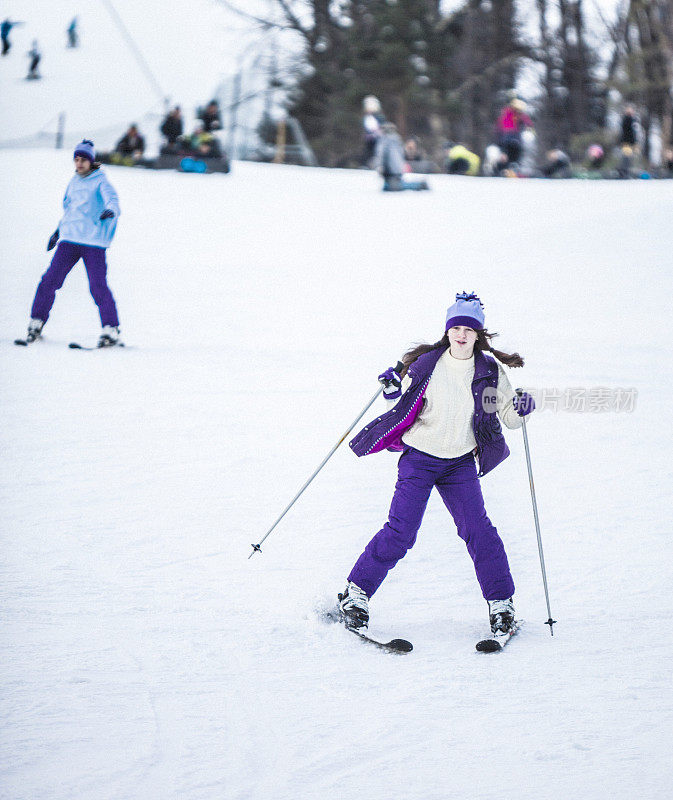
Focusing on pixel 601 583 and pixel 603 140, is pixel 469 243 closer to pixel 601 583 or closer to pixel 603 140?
pixel 601 583

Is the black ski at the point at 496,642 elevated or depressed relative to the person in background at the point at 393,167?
depressed

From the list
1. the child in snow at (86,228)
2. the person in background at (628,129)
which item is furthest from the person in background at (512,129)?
A: the child in snow at (86,228)

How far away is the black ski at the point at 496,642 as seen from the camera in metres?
3.63

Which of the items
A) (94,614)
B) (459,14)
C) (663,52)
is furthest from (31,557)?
(459,14)

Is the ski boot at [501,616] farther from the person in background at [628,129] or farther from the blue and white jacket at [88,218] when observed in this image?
the person in background at [628,129]

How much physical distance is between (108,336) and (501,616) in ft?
15.5

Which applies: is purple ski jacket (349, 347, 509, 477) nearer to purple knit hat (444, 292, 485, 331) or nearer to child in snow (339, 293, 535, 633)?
child in snow (339, 293, 535, 633)

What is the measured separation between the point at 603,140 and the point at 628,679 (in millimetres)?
28890

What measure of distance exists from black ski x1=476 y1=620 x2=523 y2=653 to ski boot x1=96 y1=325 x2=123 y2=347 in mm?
4657

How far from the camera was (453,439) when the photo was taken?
3637mm

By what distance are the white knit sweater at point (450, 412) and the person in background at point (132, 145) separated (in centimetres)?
1754

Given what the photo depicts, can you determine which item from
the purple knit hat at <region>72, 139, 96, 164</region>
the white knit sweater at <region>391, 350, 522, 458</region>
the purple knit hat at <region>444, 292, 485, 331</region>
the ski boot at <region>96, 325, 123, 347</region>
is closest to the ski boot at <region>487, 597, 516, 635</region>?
the white knit sweater at <region>391, 350, 522, 458</region>

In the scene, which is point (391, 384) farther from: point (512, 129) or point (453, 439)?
point (512, 129)

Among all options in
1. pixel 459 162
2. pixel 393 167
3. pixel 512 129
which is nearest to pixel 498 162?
pixel 459 162
